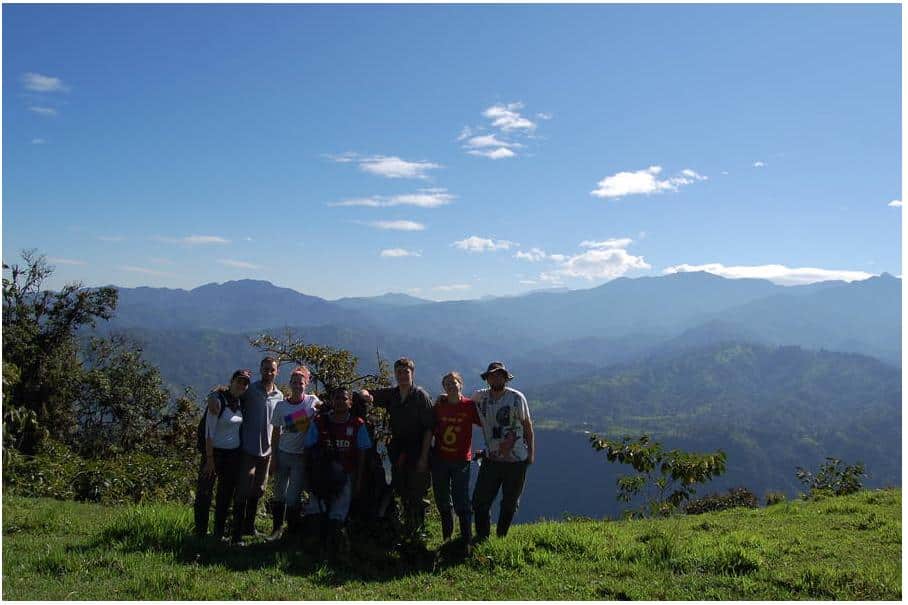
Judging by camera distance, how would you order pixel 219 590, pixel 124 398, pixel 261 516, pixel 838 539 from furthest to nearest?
pixel 124 398 → pixel 261 516 → pixel 838 539 → pixel 219 590

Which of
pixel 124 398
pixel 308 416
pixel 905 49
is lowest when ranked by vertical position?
pixel 124 398

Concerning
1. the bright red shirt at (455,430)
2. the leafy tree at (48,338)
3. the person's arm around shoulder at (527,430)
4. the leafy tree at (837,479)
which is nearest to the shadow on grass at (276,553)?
the bright red shirt at (455,430)

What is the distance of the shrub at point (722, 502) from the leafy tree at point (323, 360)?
7.55 m

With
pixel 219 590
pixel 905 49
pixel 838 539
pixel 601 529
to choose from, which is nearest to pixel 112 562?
pixel 219 590

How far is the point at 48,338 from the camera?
27.3 m

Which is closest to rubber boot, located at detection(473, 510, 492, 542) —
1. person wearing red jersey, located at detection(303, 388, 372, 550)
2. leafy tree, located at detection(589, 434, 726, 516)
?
person wearing red jersey, located at detection(303, 388, 372, 550)

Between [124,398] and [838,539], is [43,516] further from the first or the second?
[124,398]

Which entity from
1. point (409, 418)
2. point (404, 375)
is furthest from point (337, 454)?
point (404, 375)

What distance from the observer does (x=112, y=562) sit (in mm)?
6570

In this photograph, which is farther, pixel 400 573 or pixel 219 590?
pixel 400 573

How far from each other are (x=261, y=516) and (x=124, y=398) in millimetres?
25430

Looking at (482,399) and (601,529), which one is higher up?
(482,399)

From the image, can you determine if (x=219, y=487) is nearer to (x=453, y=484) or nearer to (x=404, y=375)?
(x=404, y=375)

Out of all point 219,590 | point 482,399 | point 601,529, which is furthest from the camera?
point 601,529
